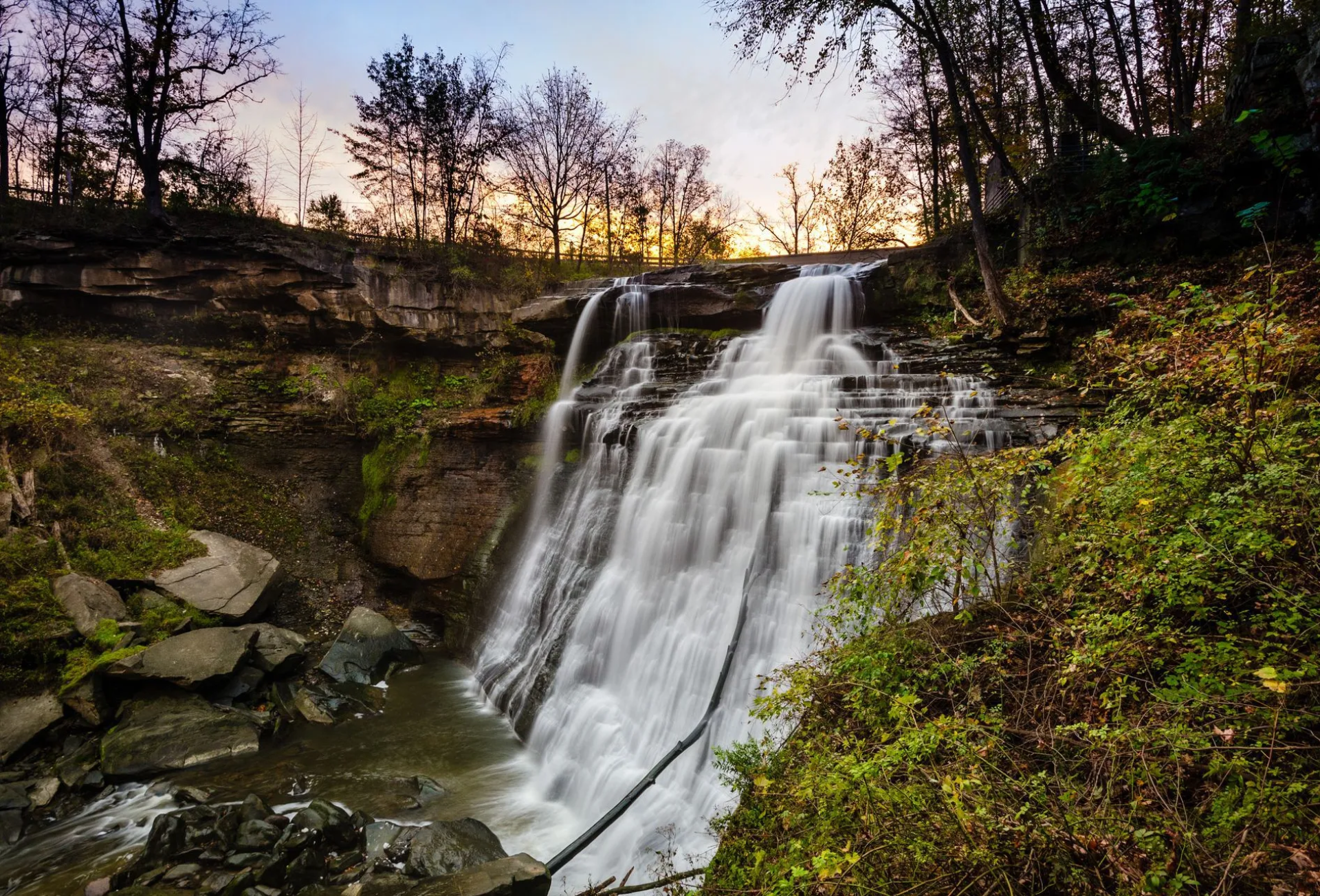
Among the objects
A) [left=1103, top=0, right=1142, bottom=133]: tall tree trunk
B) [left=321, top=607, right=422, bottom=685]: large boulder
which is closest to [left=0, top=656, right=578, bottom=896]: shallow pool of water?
[left=321, top=607, right=422, bottom=685]: large boulder

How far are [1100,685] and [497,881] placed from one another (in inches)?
173

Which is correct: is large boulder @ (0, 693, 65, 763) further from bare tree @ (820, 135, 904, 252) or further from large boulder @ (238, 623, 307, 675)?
bare tree @ (820, 135, 904, 252)

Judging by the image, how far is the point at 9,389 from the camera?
10.2m

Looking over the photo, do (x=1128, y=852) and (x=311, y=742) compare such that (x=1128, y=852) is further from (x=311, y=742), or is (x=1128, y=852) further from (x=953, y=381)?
(x=311, y=742)

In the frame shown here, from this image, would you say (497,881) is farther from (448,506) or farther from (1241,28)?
(1241,28)

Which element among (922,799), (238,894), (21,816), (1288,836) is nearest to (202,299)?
(21,816)

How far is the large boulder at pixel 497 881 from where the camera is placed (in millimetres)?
4094

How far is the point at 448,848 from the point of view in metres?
4.98

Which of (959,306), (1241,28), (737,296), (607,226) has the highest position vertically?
(607,226)

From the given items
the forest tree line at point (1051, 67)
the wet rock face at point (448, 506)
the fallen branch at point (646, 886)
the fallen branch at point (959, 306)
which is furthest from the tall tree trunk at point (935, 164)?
the fallen branch at point (646, 886)

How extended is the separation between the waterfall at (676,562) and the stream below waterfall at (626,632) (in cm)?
3

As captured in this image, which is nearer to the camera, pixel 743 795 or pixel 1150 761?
pixel 1150 761

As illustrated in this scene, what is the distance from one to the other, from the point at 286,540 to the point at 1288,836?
13969 mm

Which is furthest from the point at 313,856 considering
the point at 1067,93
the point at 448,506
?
the point at 1067,93
